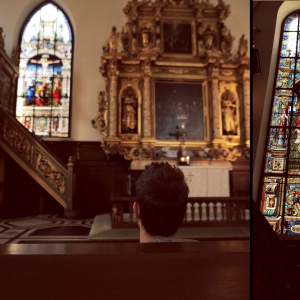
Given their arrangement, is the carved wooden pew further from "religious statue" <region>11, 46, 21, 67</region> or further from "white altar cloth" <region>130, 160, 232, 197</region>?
"religious statue" <region>11, 46, 21, 67</region>

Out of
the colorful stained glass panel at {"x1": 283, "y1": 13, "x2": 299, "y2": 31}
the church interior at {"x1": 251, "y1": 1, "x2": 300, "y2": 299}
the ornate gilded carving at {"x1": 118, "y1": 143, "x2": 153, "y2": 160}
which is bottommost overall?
the church interior at {"x1": 251, "y1": 1, "x2": 300, "y2": 299}

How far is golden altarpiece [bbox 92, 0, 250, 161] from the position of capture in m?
8.42

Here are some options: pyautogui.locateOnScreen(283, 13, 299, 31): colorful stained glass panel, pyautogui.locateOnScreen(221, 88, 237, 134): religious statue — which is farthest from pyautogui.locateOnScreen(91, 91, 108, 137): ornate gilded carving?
pyautogui.locateOnScreen(283, 13, 299, 31): colorful stained glass panel

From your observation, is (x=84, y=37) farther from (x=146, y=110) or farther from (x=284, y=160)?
(x=284, y=160)

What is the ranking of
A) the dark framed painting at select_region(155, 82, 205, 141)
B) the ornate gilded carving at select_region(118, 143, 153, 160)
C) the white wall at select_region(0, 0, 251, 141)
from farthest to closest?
the white wall at select_region(0, 0, 251, 141)
the dark framed painting at select_region(155, 82, 205, 141)
the ornate gilded carving at select_region(118, 143, 153, 160)

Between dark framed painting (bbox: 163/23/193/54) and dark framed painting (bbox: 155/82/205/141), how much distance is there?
1119mm

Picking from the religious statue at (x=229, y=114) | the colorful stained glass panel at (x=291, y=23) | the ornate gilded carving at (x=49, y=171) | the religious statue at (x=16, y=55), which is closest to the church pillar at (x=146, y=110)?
the religious statue at (x=229, y=114)

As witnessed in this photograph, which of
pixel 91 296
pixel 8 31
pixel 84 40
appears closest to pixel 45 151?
pixel 84 40

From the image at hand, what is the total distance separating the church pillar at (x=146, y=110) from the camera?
836cm

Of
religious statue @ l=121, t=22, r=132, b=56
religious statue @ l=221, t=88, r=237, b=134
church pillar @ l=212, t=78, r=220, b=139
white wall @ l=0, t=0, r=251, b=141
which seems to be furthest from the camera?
white wall @ l=0, t=0, r=251, b=141

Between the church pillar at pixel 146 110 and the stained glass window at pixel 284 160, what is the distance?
7930mm

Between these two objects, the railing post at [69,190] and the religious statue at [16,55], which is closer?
the railing post at [69,190]

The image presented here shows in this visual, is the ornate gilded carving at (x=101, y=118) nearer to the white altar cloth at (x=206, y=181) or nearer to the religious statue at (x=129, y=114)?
the religious statue at (x=129, y=114)

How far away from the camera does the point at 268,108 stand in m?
0.39
